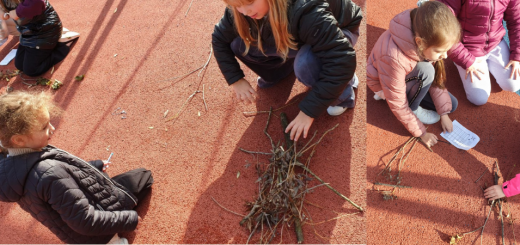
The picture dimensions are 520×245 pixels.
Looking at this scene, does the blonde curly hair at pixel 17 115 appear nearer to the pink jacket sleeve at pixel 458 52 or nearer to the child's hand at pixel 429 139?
the child's hand at pixel 429 139

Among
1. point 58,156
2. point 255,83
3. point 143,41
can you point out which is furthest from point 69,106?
point 255,83

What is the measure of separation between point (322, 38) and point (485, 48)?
1861 millimetres

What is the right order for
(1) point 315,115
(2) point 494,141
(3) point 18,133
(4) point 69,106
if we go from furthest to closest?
(4) point 69,106
(2) point 494,141
(1) point 315,115
(3) point 18,133

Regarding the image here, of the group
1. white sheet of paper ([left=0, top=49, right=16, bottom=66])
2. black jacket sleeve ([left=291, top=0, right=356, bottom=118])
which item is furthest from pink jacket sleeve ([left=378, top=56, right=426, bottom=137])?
white sheet of paper ([left=0, top=49, right=16, bottom=66])

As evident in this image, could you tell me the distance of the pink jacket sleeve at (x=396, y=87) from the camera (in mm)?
2393

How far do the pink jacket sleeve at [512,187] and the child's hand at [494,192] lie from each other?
3cm

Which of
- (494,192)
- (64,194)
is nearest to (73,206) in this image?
(64,194)

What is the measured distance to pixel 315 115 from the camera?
2301mm

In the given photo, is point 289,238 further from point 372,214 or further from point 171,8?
point 171,8

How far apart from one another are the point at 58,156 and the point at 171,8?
8.71ft

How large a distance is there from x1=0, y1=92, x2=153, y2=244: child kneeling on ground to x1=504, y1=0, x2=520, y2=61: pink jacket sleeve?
3509 mm

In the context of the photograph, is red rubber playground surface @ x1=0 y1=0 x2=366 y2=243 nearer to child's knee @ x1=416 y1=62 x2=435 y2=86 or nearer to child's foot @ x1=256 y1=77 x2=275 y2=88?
child's foot @ x1=256 y1=77 x2=275 y2=88

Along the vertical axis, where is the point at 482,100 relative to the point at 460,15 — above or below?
below

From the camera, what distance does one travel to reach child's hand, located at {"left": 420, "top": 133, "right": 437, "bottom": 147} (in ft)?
8.93
